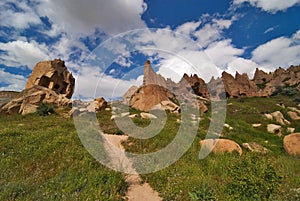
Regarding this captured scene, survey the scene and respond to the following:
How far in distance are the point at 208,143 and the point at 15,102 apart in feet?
83.2

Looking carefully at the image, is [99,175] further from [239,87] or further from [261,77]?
[261,77]

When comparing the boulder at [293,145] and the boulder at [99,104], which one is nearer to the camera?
the boulder at [293,145]

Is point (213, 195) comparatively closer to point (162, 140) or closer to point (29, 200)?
point (29, 200)

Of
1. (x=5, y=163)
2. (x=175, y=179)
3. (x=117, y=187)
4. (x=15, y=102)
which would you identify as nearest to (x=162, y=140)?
(x=175, y=179)

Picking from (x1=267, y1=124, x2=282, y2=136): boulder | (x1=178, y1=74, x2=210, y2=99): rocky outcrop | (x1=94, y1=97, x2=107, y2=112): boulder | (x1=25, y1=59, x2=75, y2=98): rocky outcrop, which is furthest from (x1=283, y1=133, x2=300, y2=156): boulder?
(x1=178, y1=74, x2=210, y2=99): rocky outcrop

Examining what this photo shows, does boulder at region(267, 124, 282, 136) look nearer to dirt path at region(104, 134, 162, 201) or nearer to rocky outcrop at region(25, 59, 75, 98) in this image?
dirt path at region(104, 134, 162, 201)

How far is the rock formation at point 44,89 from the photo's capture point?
26898mm

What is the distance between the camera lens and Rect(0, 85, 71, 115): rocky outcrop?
26219 mm

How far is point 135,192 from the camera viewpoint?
25.5ft

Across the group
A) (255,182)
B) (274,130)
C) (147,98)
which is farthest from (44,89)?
(255,182)

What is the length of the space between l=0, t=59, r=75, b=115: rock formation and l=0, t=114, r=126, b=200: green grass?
16444mm

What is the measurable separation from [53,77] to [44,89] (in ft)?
17.9

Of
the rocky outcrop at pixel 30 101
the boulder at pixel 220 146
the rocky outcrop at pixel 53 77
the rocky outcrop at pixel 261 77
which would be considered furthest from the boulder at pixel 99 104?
the rocky outcrop at pixel 261 77

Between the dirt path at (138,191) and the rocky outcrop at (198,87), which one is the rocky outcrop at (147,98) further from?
the rocky outcrop at (198,87)
